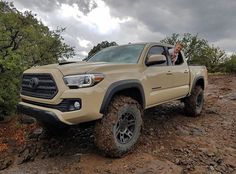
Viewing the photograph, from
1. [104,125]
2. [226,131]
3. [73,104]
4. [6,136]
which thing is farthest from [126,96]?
[6,136]

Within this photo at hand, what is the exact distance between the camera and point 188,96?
23.9ft

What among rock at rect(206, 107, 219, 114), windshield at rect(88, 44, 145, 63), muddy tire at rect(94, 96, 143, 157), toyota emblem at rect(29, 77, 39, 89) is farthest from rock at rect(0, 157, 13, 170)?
rock at rect(206, 107, 219, 114)

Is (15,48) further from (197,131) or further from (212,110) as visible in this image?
(212,110)

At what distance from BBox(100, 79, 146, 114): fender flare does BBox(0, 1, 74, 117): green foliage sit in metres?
4.09

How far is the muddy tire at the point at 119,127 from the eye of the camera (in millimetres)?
4195

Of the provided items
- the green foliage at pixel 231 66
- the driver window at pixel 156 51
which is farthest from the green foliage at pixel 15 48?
the green foliage at pixel 231 66

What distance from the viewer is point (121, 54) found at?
568 centimetres

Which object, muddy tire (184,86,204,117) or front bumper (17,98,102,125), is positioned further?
muddy tire (184,86,204,117)

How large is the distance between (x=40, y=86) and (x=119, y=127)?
140 centimetres

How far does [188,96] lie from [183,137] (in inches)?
72.0

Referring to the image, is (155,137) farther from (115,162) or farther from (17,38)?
(17,38)

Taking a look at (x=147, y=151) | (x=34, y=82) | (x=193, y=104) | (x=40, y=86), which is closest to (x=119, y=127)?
(x=147, y=151)

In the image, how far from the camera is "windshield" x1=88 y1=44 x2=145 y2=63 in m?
5.37

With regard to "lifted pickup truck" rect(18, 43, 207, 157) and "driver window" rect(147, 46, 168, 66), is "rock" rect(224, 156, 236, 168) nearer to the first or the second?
"lifted pickup truck" rect(18, 43, 207, 157)
